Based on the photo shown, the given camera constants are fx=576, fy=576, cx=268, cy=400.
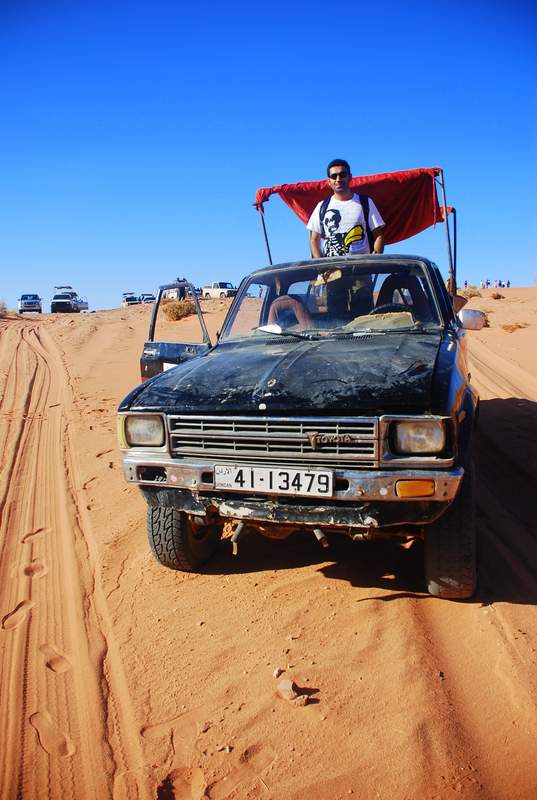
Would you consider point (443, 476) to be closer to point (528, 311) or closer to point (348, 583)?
point (348, 583)

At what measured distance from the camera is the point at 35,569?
12.6 feet

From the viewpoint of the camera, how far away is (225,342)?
14.4 ft

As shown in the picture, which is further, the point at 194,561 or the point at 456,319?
the point at 456,319

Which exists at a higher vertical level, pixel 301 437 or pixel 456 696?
pixel 301 437

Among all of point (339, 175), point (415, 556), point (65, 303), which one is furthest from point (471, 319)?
point (65, 303)

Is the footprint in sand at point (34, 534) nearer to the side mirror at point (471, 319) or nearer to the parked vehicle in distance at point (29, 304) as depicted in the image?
the side mirror at point (471, 319)


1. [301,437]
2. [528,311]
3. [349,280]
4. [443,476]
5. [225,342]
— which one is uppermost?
[349,280]

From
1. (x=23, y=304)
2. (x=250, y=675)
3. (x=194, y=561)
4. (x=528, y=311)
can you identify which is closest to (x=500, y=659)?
(x=250, y=675)

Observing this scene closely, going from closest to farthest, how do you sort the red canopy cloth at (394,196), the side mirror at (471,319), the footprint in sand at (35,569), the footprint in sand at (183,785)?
the footprint in sand at (183,785) → the footprint in sand at (35,569) → the side mirror at (471,319) → the red canopy cloth at (394,196)

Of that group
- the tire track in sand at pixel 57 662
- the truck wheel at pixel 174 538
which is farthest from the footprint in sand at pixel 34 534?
the truck wheel at pixel 174 538

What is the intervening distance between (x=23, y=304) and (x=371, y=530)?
4027cm

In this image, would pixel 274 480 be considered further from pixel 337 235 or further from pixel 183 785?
pixel 337 235

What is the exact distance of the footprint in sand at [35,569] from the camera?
3.76m

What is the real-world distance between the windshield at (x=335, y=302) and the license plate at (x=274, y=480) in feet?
4.56
